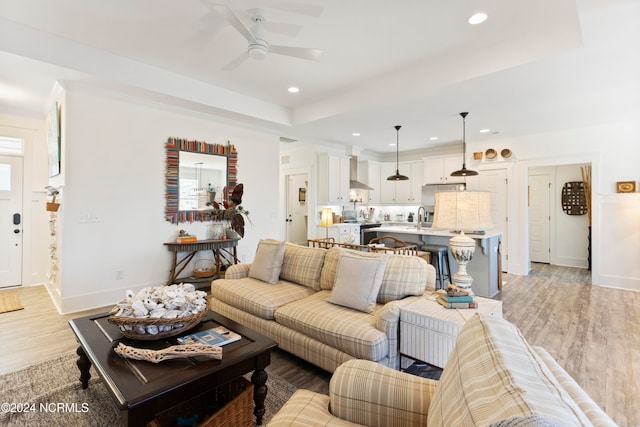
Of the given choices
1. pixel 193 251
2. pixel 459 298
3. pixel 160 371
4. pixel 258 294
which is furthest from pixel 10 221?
pixel 459 298

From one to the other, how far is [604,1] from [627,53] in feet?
3.76

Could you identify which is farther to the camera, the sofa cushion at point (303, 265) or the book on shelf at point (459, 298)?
the sofa cushion at point (303, 265)

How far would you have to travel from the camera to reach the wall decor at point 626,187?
15.7 feet

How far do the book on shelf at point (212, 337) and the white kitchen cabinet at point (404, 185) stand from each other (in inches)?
265

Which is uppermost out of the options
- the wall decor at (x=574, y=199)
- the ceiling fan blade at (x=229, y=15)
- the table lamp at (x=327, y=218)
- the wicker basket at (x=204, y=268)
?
the ceiling fan blade at (x=229, y=15)

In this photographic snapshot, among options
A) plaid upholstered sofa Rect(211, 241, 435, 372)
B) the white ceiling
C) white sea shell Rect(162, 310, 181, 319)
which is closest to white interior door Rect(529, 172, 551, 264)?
the white ceiling

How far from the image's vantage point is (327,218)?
6.72 meters

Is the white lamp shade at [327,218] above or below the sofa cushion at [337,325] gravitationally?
above

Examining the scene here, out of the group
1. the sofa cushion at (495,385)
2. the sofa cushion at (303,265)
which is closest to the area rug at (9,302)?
the sofa cushion at (303,265)

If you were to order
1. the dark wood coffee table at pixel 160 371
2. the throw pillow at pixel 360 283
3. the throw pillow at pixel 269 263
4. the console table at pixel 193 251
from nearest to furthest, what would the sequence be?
the dark wood coffee table at pixel 160 371, the throw pillow at pixel 360 283, the throw pillow at pixel 269 263, the console table at pixel 193 251

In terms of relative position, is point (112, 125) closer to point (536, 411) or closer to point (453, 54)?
point (453, 54)

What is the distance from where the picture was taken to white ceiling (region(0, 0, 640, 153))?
8.26 ft

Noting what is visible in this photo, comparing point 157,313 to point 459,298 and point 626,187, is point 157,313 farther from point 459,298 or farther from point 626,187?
point 626,187

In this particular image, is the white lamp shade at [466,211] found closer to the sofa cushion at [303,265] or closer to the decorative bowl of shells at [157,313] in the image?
the sofa cushion at [303,265]
